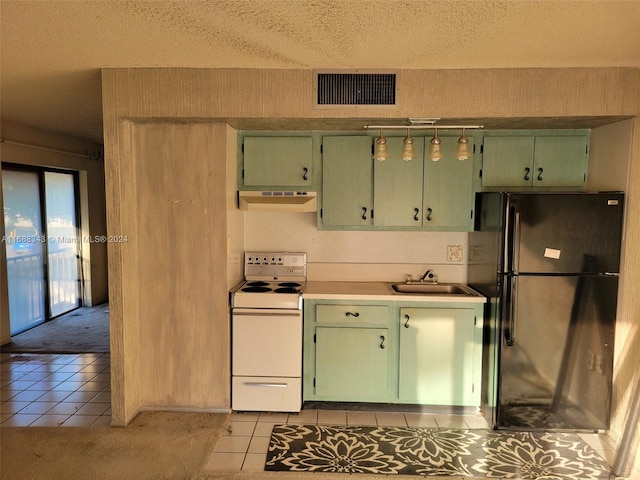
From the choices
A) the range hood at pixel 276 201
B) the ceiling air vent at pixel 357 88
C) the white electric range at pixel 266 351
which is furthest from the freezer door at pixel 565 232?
the white electric range at pixel 266 351

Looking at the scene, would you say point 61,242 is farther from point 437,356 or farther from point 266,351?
point 437,356

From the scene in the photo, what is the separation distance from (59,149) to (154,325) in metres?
3.48

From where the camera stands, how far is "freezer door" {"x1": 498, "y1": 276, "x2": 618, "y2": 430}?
2.60 metres

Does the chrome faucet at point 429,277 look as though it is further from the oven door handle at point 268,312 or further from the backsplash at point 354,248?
the oven door handle at point 268,312

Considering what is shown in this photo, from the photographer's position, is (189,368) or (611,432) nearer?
(611,432)

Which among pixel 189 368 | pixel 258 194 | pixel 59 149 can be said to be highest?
pixel 59 149

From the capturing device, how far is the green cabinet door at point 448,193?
3045 mm

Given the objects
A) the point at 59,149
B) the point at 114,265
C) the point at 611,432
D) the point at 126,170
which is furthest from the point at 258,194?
the point at 59,149

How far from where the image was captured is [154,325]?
2.86m

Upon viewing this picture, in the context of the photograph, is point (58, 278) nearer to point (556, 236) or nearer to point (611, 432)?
point (556, 236)

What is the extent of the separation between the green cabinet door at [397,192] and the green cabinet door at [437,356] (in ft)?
2.39

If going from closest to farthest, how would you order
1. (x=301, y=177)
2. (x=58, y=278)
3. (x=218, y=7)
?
1. (x=218, y=7)
2. (x=301, y=177)
3. (x=58, y=278)

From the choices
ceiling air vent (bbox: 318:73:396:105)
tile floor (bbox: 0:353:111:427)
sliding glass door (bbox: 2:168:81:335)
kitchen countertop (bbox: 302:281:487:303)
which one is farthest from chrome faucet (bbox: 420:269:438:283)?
sliding glass door (bbox: 2:168:81:335)

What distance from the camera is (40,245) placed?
16.3 ft
